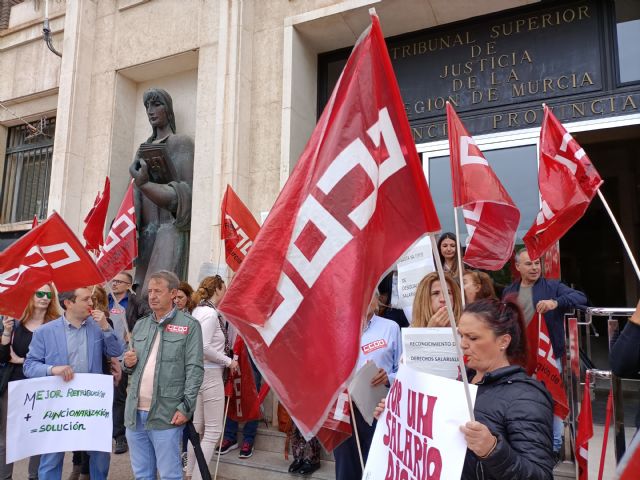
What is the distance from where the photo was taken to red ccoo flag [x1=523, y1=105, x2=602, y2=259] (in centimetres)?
395

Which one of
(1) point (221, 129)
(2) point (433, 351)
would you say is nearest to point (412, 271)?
(2) point (433, 351)

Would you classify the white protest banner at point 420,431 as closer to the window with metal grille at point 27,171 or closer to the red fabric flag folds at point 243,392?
the red fabric flag folds at point 243,392

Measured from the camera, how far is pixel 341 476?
3.44 metres

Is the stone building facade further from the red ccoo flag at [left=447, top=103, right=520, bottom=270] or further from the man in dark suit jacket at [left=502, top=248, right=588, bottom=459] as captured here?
the red ccoo flag at [left=447, top=103, right=520, bottom=270]

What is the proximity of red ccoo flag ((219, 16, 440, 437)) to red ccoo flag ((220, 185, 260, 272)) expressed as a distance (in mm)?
3763

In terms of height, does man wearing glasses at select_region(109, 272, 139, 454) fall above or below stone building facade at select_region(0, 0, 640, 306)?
below

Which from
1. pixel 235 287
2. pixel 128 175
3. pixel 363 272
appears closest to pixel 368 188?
pixel 363 272

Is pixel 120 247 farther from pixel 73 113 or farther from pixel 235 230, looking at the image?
pixel 73 113

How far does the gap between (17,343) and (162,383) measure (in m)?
1.88

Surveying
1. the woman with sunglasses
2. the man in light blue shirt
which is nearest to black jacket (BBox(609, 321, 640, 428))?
the man in light blue shirt

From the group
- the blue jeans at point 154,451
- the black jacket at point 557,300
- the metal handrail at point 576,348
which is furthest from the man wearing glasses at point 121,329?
the metal handrail at point 576,348

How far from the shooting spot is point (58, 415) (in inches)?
158

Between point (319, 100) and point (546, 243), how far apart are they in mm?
4922

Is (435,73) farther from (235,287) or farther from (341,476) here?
(235,287)
